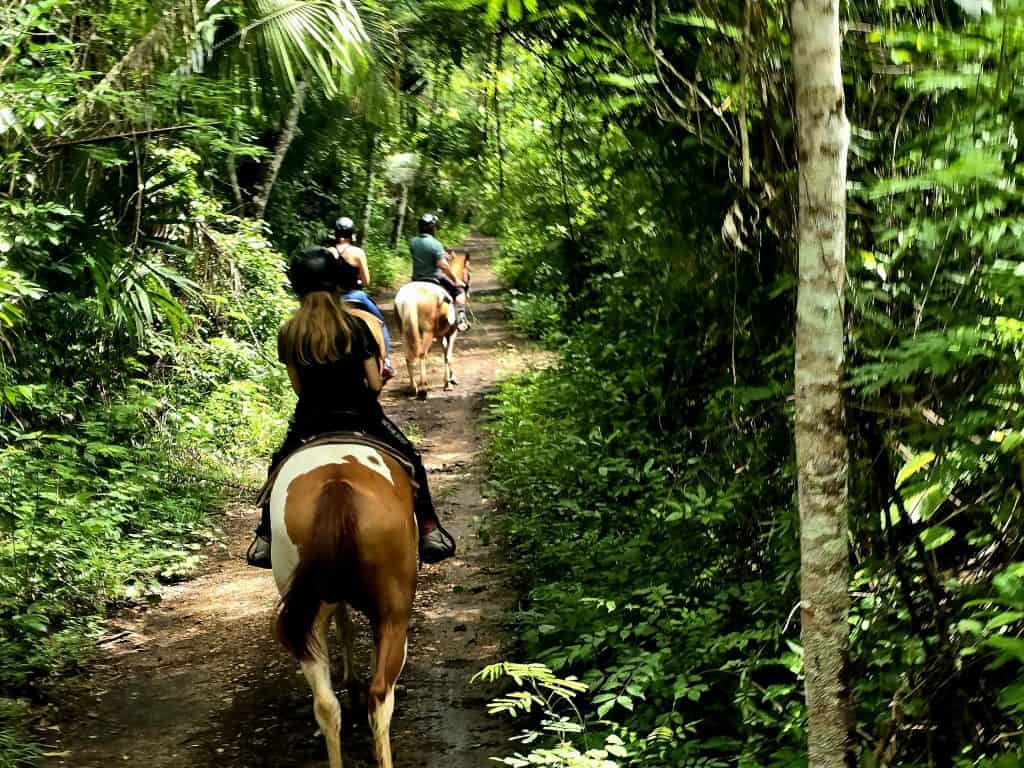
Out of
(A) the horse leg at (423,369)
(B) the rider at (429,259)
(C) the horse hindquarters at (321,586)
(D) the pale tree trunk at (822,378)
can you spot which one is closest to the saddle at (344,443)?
(C) the horse hindquarters at (321,586)

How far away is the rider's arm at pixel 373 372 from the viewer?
5105 millimetres

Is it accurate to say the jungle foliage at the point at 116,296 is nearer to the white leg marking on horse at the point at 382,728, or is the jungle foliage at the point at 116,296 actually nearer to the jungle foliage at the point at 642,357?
the jungle foliage at the point at 642,357

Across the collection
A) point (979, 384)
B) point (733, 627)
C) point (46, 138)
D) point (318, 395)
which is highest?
point (46, 138)

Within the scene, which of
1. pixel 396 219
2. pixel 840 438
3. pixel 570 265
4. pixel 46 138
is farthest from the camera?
pixel 396 219

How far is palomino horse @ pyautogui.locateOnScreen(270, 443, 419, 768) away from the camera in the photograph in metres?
4.21

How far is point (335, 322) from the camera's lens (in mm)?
4883

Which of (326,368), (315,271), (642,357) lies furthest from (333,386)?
(642,357)

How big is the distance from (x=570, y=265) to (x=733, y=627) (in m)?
5.69

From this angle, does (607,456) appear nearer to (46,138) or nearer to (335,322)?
(335,322)

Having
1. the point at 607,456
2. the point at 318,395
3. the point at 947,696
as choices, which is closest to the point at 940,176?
the point at 947,696

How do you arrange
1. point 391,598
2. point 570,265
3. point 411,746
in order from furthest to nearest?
point 570,265 < point 411,746 < point 391,598

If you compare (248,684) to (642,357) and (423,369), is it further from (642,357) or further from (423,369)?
(423,369)

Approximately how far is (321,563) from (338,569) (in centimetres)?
8

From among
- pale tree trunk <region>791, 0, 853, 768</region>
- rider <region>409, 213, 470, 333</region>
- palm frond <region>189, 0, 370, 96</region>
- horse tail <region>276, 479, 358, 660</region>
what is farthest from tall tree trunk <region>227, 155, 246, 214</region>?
pale tree trunk <region>791, 0, 853, 768</region>
